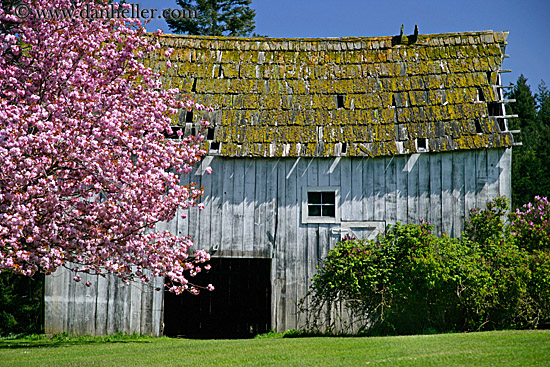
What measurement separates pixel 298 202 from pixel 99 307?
5.38 meters

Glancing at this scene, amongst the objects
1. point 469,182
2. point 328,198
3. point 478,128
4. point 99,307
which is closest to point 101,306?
point 99,307

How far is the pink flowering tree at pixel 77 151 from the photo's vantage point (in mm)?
9961

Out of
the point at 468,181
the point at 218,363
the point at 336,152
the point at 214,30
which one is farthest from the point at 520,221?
the point at 214,30

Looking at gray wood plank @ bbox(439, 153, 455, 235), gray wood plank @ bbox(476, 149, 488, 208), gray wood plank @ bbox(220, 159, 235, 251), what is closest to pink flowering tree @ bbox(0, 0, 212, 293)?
gray wood plank @ bbox(220, 159, 235, 251)

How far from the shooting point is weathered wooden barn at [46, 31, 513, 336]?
15.8 metres

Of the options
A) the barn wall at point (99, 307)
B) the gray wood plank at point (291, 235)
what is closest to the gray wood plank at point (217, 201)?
the gray wood plank at point (291, 235)

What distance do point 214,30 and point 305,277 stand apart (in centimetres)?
2559

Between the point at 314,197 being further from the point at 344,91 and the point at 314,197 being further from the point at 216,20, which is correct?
the point at 216,20

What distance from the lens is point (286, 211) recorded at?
16.0 m

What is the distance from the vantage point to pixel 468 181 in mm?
15711

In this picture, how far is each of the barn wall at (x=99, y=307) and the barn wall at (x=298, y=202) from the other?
1802 mm

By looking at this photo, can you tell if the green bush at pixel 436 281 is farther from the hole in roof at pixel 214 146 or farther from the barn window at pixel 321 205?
the hole in roof at pixel 214 146

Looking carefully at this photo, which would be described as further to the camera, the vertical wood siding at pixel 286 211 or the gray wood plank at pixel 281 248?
the gray wood plank at pixel 281 248

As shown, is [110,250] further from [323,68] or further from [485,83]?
[485,83]
